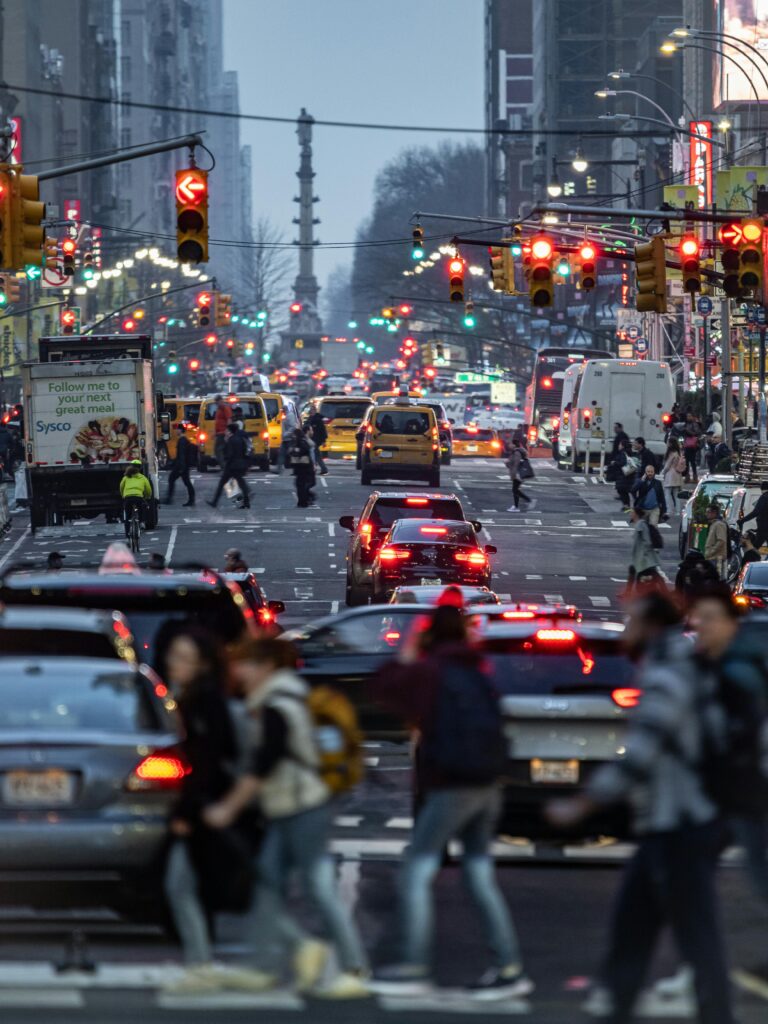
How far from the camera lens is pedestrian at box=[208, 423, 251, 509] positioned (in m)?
46.1

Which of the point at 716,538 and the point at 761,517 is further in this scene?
the point at 716,538

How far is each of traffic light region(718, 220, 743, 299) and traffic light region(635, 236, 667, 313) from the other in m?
0.98

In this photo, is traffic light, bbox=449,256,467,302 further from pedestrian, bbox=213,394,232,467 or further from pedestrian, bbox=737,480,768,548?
pedestrian, bbox=737,480,768,548

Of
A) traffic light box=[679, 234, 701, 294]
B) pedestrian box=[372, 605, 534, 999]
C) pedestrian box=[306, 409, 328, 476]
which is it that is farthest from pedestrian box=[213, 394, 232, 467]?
pedestrian box=[372, 605, 534, 999]

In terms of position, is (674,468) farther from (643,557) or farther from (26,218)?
(26,218)

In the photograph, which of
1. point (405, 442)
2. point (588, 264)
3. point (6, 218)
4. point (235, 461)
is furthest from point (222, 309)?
point (6, 218)

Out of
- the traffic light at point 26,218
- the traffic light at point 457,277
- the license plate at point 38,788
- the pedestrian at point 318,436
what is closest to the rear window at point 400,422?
the pedestrian at point 318,436

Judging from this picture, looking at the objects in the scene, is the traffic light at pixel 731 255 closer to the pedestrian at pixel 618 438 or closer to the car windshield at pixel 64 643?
the pedestrian at pixel 618 438

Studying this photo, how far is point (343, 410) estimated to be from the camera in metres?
66.9

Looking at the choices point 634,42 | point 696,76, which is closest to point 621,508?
point 696,76

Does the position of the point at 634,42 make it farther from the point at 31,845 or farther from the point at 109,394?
the point at 31,845

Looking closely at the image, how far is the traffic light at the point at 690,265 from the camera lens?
1432 inches

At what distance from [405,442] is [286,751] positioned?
44.7 meters

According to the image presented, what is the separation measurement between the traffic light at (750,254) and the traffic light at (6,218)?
12.3 meters
